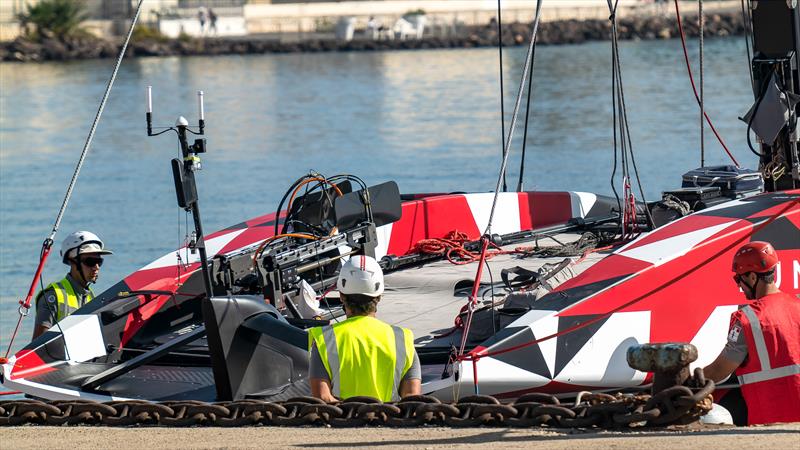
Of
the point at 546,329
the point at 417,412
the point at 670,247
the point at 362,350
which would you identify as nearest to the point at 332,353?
the point at 362,350

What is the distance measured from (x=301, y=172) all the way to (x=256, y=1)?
49.3 m

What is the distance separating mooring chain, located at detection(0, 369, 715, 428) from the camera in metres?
5.90

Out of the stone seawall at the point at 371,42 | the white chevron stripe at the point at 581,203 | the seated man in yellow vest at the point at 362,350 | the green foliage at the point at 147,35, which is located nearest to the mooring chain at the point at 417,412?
the seated man in yellow vest at the point at 362,350

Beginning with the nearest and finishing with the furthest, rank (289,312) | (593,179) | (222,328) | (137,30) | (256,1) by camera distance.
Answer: (222,328) < (289,312) < (593,179) < (137,30) < (256,1)

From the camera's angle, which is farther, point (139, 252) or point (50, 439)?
point (139, 252)

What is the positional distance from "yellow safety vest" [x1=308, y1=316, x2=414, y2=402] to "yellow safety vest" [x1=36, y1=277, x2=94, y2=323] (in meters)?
2.95

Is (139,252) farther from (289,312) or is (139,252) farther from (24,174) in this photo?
(289,312)

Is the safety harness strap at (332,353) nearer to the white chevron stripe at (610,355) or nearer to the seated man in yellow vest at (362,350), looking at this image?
the seated man in yellow vest at (362,350)

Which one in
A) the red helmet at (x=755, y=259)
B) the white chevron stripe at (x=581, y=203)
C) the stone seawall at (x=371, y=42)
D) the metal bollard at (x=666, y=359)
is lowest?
the stone seawall at (x=371, y=42)

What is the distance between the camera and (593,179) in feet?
76.4

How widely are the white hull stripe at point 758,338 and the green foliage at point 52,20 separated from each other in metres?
59.6

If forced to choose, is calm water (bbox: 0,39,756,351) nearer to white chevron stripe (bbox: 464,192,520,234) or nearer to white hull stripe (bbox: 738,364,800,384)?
white chevron stripe (bbox: 464,192,520,234)

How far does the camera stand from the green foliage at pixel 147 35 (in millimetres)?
64000

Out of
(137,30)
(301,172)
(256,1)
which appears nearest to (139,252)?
(301,172)
